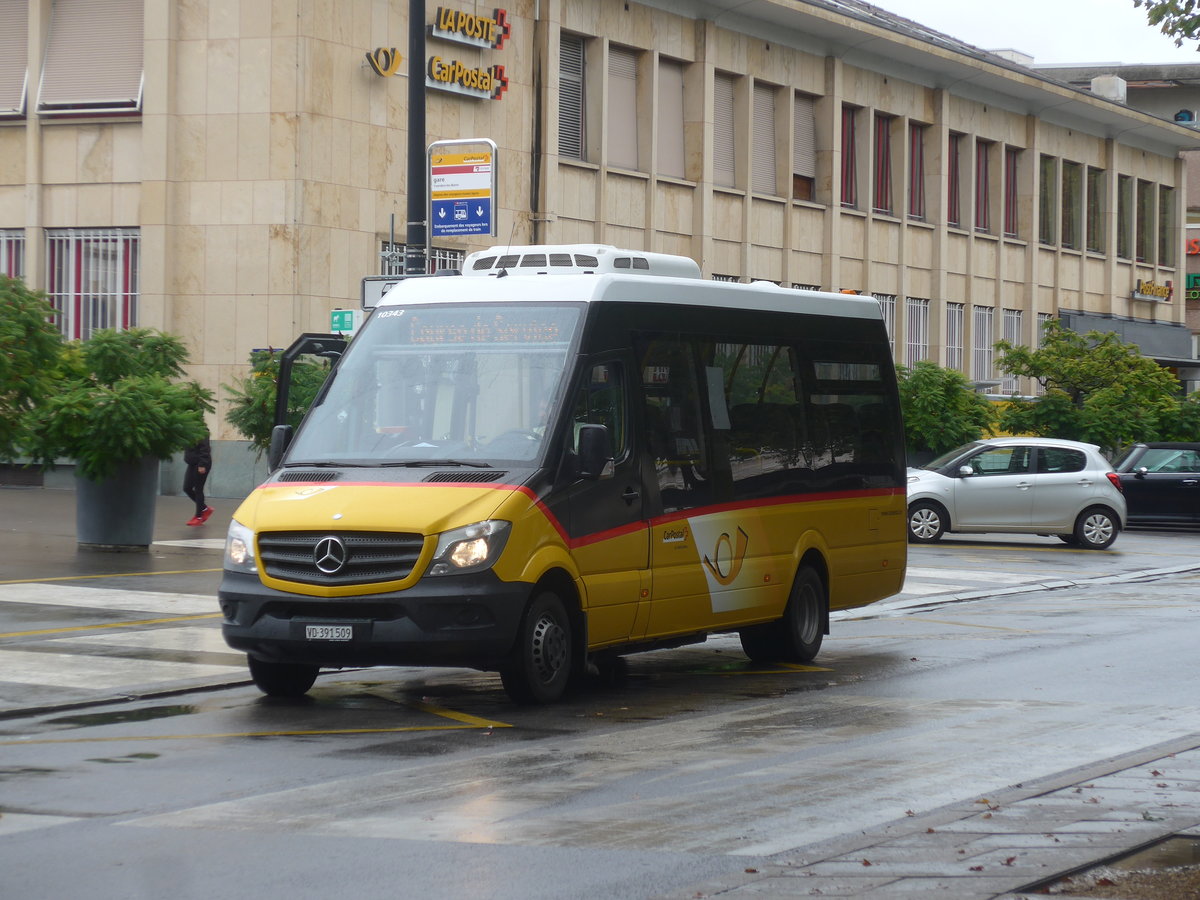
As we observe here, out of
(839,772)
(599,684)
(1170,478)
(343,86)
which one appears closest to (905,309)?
(1170,478)

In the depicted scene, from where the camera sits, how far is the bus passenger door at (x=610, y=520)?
11.1 m

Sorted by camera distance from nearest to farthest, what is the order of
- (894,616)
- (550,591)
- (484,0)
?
1. (550,591)
2. (894,616)
3. (484,0)

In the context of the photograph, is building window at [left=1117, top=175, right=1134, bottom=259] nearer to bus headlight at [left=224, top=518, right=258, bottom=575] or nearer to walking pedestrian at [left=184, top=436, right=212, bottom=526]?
walking pedestrian at [left=184, top=436, right=212, bottom=526]

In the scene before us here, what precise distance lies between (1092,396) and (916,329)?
1065 centimetres

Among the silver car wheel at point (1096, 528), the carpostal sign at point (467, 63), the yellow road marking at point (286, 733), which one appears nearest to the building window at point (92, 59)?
the carpostal sign at point (467, 63)

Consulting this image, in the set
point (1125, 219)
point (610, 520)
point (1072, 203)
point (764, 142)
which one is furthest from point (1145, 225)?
point (610, 520)

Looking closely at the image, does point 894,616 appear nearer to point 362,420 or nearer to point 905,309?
point 362,420

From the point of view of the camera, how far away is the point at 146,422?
818 inches

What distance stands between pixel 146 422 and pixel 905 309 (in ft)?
102

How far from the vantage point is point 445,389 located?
11.4m

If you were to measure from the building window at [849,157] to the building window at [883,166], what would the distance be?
0.68 meters

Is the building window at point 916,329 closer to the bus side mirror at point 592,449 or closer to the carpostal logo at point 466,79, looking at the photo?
the carpostal logo at point 466,79

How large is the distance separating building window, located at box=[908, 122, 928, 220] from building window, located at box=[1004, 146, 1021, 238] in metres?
5.10

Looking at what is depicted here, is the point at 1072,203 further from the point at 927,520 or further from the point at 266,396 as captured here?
the point at 266,396
